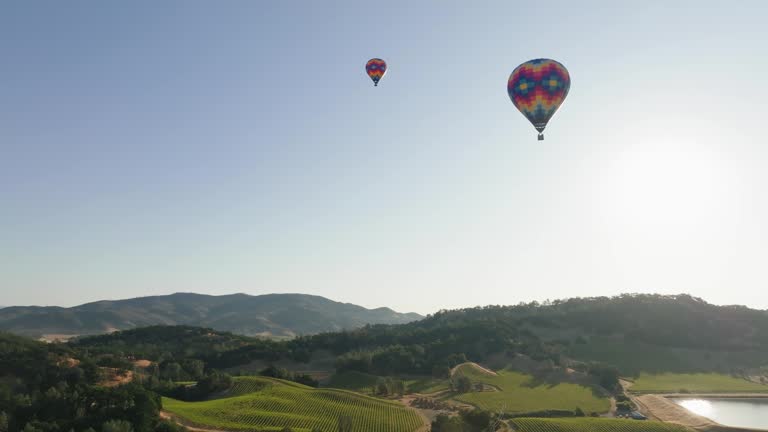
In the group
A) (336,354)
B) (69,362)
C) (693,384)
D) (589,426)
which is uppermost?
(69,362)

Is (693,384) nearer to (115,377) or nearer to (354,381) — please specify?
(354,381)

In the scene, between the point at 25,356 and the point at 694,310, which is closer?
the point at 25,356

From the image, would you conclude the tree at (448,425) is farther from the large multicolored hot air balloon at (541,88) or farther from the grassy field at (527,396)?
the large multicolored hot air balloon at (541,88)

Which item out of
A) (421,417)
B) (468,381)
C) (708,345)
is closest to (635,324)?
(708,345)

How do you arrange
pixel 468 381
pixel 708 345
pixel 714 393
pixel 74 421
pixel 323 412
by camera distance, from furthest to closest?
1. pixel 708 345
2. pixel 714 393
3. pixel 468 381
4. pixel 323 412
5. pixel 74 421

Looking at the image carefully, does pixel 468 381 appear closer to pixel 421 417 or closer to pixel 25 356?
pixel 421 417

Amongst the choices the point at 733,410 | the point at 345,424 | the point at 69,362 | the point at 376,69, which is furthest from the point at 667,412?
the point at 69,362
